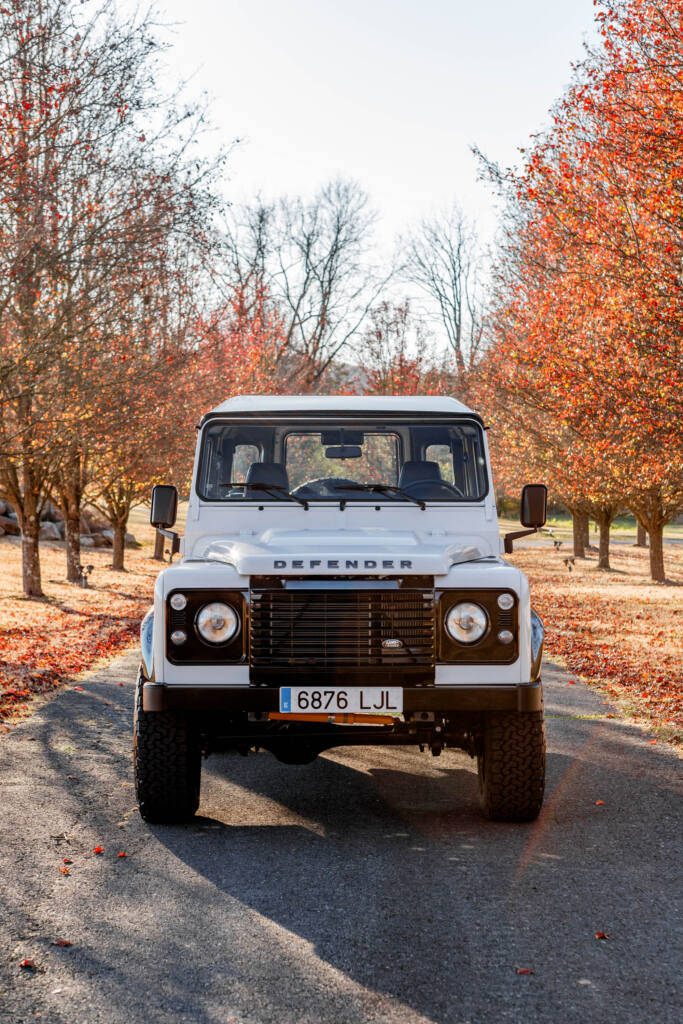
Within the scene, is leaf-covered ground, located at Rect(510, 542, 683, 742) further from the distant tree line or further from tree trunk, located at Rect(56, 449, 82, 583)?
tree trunk, located at Rect(56, 449, 82, 583)

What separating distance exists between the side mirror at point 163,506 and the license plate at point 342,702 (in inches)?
71.6

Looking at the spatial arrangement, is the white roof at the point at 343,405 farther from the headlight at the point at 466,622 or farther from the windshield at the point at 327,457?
the headlight at the point at 466,622

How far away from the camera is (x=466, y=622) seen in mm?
5246

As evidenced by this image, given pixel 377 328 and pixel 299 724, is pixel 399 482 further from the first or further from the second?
pixel 377 328

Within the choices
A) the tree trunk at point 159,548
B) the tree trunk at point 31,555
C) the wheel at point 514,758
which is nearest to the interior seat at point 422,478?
the wheel at point 514,758

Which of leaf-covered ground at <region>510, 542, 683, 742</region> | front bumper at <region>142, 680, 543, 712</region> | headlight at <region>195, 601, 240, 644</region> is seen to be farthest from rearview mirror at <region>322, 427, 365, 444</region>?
leaf-covered ground at <region>510, 542, 683, 742</region>

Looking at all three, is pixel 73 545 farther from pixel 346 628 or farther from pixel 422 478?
pixel 346 628

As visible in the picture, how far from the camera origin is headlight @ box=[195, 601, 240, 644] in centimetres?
523

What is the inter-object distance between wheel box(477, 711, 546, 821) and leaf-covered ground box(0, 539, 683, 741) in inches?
118

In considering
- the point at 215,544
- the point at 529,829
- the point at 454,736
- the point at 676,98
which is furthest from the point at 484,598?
the point at 676,98

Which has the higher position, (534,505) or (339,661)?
(534,505)

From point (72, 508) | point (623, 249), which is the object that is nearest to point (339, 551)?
point (623, 249)

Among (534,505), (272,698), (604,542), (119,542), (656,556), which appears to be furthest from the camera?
(604,542)

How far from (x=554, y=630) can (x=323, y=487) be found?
961 cm
